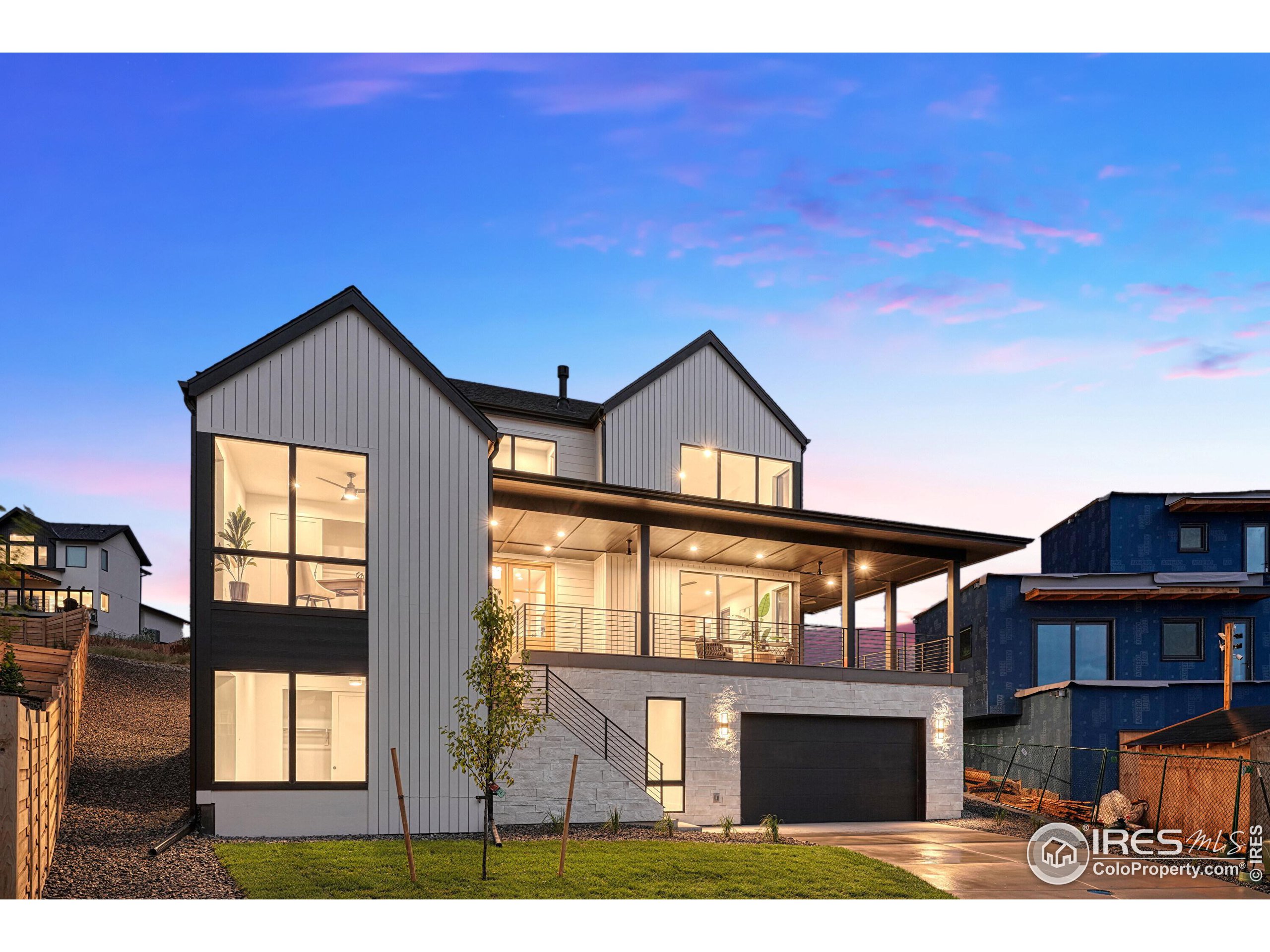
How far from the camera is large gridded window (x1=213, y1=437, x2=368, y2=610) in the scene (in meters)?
14.5

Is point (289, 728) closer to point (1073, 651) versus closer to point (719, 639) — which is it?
point (719, 639)

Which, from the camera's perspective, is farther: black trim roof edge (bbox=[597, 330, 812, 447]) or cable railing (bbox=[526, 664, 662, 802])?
black trim roof edge (bbox=[597, 330, 812, 447])

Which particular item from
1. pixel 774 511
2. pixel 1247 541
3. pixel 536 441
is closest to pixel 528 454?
pixel 536 441

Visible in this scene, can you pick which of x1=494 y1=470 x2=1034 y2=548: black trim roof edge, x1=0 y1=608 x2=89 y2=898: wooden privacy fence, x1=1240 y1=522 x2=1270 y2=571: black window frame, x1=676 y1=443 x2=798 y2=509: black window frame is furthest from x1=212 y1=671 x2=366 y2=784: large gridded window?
→ x1=1240 y1=522 x2=1270 y2=571: black window frame

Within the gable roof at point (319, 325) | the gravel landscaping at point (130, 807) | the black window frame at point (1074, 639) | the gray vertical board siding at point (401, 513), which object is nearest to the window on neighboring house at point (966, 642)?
the black window frame at point (1074, 639)

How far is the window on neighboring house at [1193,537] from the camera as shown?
29375 millimetres

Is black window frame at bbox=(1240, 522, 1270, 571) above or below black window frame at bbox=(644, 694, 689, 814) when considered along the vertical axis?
above

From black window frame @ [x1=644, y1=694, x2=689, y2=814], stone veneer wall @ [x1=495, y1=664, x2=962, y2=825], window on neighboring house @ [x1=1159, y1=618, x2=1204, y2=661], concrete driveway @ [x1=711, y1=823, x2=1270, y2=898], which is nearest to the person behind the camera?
concrete driveway @ [x1=711, y1=823, x2=1270, y2=898]

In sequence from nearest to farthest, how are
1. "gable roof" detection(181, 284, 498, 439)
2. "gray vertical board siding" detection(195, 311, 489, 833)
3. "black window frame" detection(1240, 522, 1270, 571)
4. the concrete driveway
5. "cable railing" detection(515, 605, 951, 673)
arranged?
the concrete driveway → "gable roof" detection(181, 284, 498, 439) → "gray vertical board siding" detection(195, 311, 489, 833) → "cable railing" detection(515, 605, 951, 673) → "black window frame" detection(1240, 522, 1270, 571)

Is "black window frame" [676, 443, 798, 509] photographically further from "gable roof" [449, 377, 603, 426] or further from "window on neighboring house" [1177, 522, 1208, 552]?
"window on neighboring house" [1177, 522, 1208, 552]

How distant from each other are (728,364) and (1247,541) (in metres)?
17.0

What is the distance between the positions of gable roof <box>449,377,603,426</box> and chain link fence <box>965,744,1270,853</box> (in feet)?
41.8

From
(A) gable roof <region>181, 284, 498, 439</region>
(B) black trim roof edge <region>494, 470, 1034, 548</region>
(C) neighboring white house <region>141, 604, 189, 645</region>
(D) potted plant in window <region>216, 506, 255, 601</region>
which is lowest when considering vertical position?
(C) neighboring white house <region>141, 604, 189, 645</region>
